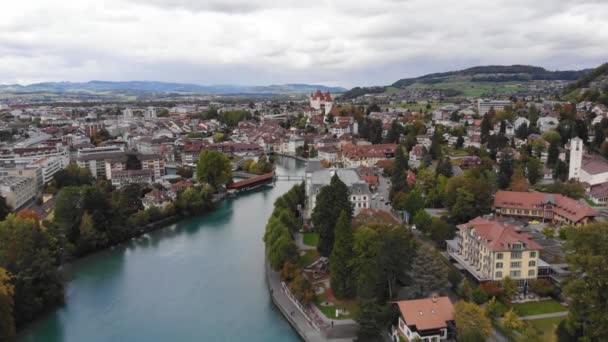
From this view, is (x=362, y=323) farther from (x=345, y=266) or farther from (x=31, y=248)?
(x=31, y=248)

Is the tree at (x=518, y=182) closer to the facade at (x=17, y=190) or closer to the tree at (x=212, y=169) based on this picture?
the tree at (x=212, y=169)

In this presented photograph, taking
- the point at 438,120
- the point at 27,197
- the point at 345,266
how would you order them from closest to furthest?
the point at 345,266
the point at 27,197
the point at 438,120

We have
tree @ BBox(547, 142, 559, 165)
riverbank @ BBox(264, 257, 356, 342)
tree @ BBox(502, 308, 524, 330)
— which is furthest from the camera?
tree @ BBox(547, 142, 559, 165)

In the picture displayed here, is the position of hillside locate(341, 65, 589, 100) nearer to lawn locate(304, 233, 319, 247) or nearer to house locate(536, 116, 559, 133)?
house locate(536, 116, 559, 133)

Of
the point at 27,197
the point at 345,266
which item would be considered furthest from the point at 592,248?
the point at 27,197

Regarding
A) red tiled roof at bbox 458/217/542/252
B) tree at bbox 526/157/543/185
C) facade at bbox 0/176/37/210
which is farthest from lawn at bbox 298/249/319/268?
facade at bbox 0/176/37/210

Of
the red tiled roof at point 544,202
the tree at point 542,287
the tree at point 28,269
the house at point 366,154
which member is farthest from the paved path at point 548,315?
the house at point 366,154

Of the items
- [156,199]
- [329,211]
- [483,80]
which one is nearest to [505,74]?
[483,80]
